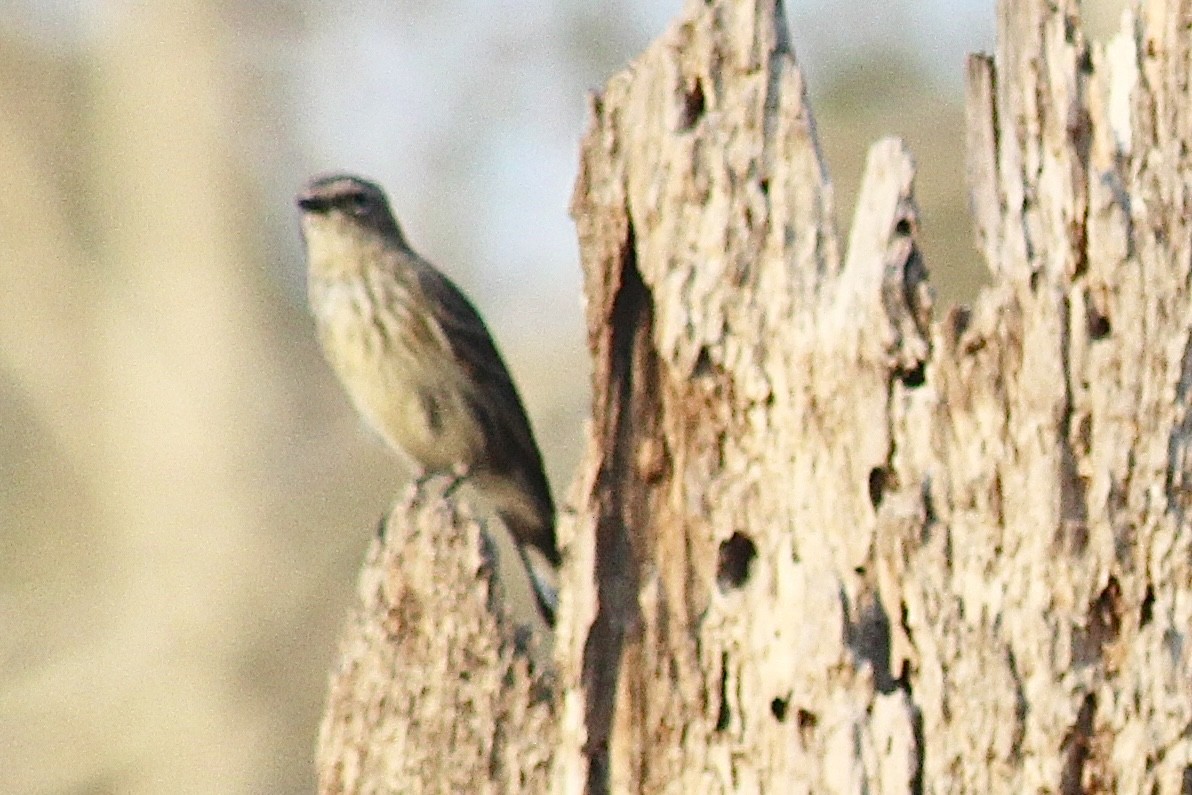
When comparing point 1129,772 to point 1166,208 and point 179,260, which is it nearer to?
point 1166,208

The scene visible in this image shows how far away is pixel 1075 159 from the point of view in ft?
11.8

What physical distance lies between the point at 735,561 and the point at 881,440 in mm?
311

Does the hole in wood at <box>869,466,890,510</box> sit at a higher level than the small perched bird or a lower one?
lower

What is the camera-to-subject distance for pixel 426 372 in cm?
676

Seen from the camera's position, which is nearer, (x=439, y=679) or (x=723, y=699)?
(x=723, y=699)

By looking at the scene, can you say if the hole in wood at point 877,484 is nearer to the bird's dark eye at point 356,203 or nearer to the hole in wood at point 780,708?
the hole in wood at point 780,708

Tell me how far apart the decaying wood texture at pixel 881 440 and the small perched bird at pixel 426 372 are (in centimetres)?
287

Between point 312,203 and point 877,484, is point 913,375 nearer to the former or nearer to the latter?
point 877,484

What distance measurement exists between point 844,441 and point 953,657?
0.36 metres

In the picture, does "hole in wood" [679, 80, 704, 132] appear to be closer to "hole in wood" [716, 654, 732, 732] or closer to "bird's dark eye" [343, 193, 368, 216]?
"hole in wood" [716, 654, 732, 732]

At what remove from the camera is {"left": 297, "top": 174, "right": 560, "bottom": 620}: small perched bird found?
22.0 ft

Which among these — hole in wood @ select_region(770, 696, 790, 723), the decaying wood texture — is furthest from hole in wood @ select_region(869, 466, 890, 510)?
hole in wood @ select_region(770, 696, 790, 723)

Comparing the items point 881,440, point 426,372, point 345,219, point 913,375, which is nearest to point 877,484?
point 881,440

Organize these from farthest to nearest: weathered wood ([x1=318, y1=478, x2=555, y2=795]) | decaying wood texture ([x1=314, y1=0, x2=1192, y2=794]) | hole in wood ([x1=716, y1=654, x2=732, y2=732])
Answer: weathered wood ([x1=318, y1=478, x2=555, y2=795]) → hole in wood ([x1=716, y1=654, x2=732, y2=732]) → decaying wood texture ([x1=314, y1=0, x2=1192, y2=794])
